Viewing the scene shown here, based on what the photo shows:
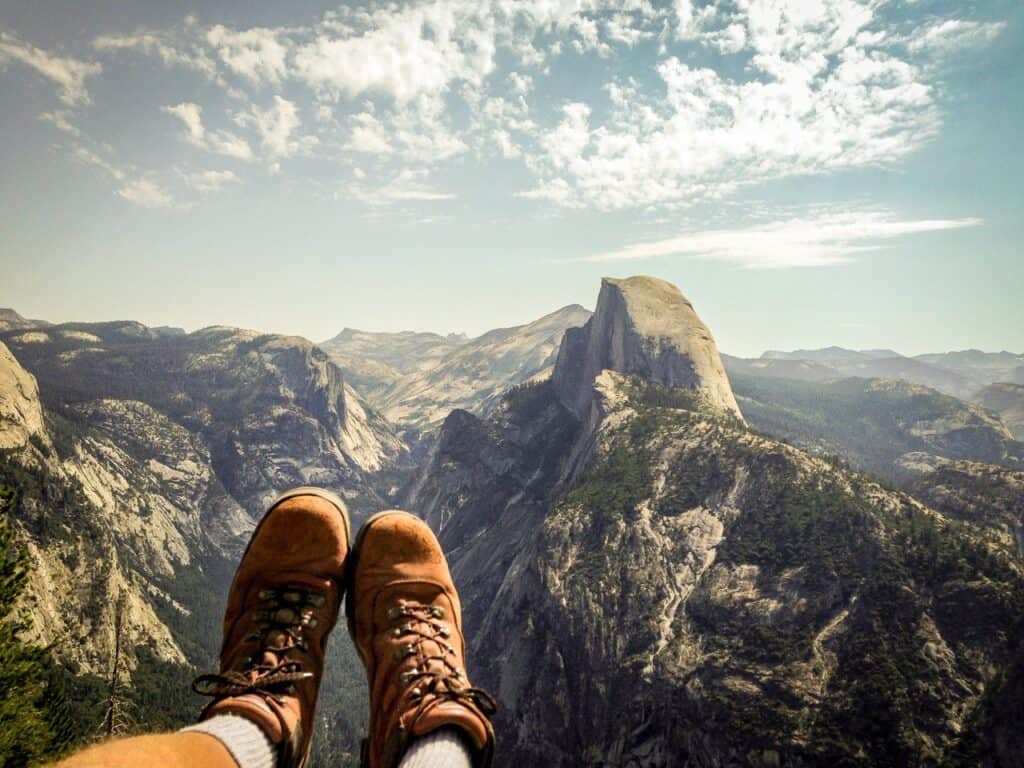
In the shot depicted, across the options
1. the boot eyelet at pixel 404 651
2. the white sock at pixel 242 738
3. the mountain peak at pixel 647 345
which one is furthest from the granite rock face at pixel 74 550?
the mountain peak at pixel 647 345

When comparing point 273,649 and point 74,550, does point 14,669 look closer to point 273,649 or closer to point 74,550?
point 273,649

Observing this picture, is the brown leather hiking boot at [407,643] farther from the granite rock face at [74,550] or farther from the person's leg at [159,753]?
the granite rock face at [74,550]

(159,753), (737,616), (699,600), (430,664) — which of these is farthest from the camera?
(699,600)

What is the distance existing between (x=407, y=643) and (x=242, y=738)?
2.24 metres

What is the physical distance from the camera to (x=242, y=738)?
456cm

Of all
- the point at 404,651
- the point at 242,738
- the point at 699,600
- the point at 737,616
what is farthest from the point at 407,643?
the point at 699,600

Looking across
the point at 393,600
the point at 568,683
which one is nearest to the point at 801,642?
the point at 568,683

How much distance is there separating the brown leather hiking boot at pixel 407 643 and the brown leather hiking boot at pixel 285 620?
43 cm

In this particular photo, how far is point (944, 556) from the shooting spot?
3024 inches

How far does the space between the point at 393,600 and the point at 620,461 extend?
11424 cm

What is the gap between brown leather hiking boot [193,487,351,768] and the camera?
5234 mm

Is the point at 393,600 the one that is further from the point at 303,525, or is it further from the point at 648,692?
the point at 648,692

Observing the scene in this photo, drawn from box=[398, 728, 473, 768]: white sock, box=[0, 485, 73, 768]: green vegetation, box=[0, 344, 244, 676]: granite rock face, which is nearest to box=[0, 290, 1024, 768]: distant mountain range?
box=[0, 344, 244, 676]: granite rock face

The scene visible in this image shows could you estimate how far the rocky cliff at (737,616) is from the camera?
222 ft
